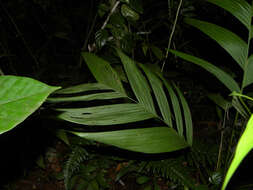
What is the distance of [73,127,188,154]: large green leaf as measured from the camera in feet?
2.22

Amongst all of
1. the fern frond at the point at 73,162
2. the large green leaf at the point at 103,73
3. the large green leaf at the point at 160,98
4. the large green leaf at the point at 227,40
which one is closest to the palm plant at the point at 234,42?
the large green leaf at the point at 227,40

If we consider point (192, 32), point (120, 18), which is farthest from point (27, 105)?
point (192, 32)

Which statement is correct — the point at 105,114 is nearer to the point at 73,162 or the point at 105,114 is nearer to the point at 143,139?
the point at 143,139

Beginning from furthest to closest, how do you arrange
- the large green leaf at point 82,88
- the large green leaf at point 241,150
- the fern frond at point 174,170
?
1. the fern frond at point 174,170
2. the large green leaf at point 82,88
3. the large green leaf at point 241,150

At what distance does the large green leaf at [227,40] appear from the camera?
905 millimetres

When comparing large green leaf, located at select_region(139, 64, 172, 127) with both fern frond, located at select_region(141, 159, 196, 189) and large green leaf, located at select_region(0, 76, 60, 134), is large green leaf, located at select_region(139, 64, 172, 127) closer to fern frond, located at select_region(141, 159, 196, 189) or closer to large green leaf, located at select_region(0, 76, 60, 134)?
fern frond, located at select_region(141, 159, 196, 189)

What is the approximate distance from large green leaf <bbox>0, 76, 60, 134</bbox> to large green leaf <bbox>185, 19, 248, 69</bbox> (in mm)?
740

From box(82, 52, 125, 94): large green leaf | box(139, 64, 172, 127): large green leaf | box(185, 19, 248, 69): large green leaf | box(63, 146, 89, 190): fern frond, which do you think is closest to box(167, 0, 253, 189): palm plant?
box(185, 19, 248, 69): large green leaf

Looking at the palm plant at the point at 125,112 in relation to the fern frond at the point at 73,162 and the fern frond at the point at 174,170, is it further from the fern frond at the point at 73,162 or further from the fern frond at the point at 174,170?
the fern frond at the point at 73,162

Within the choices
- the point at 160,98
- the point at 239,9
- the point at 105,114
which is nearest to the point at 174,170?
the point at 160,98

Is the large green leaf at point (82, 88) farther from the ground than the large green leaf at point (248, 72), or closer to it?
closer to it

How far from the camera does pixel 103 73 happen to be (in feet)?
2.76

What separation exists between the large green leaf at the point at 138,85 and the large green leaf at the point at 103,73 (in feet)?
0.15

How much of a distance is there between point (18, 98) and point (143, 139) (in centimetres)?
47
